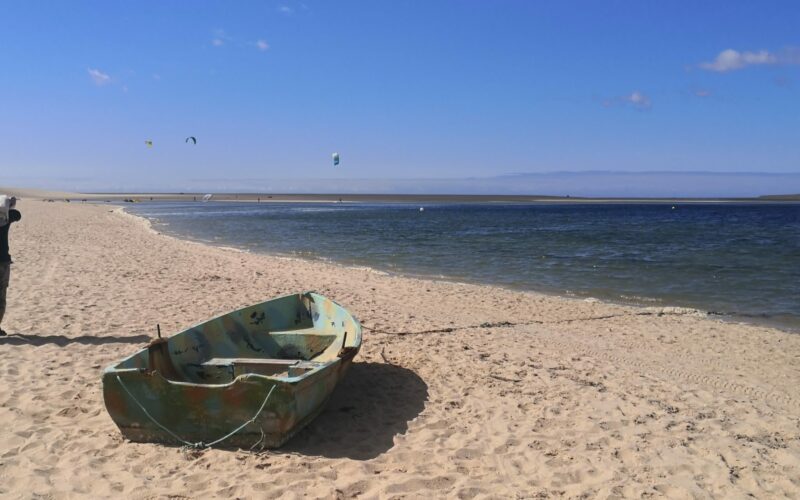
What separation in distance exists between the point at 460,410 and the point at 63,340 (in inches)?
206

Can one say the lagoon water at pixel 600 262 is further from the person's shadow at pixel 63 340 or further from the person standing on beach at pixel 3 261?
the person standing on beach at pixel 3 261

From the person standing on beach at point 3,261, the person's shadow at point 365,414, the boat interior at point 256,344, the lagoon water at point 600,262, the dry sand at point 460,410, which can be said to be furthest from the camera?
the lagoon water at point 600,262

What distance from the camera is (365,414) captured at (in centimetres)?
554

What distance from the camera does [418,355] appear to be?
7.41 meters

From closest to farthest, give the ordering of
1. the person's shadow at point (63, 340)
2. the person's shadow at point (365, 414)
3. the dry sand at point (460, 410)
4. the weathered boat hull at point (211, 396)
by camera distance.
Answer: the dry sand at point (460, 410) < the weathered boat hull at point (211, 396) < the person's shadow at point (365, 414) < the person's shadow at point (63, 340)

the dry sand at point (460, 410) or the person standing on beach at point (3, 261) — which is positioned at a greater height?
the person standing on beach at point (3, 261)

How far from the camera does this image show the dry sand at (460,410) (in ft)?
13.8

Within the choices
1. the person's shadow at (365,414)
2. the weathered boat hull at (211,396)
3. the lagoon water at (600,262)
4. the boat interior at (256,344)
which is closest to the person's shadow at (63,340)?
the boat interior at (256,344)

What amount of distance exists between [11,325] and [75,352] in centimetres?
182

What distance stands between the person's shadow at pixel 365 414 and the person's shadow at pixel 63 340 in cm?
312

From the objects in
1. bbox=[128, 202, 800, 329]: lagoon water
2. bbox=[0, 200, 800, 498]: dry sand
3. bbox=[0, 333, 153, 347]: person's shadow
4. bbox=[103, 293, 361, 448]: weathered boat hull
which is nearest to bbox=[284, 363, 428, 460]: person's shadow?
bbox=[0, 200, 800, 498]: dry sand

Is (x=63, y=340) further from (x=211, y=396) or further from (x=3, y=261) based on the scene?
(x=211, y=396)

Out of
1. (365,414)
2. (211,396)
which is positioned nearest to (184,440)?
(211,396)

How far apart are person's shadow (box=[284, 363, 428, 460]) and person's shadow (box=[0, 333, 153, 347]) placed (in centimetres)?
312
